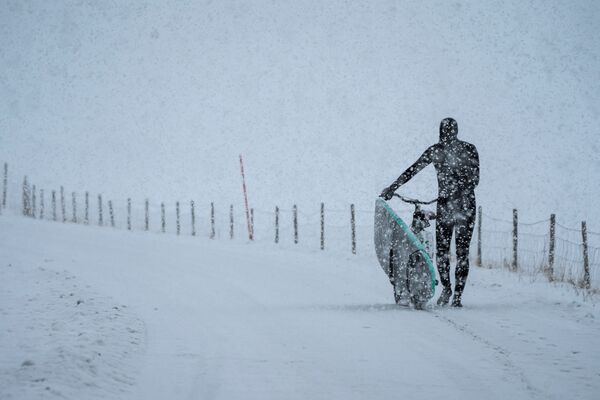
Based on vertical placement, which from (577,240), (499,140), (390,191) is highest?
(499,140)

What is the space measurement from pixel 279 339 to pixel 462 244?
11.1ft

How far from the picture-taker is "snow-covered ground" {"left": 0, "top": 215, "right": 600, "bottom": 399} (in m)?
3.97

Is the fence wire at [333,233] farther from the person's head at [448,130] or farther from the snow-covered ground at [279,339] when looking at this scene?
the person's head at [448,130]

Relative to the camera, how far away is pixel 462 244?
299 inches

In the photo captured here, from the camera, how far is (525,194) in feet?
239

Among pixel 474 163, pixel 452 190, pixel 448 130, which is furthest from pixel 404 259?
pixel 448 130

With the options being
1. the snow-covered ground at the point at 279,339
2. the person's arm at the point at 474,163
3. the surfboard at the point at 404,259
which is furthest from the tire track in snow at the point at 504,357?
the person's arm at the point at 474,163

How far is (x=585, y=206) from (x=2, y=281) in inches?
2380

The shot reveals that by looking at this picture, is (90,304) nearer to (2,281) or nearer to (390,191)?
(2,281)

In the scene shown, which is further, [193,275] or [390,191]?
[193,275]

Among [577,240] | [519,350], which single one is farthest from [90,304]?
[577,240]

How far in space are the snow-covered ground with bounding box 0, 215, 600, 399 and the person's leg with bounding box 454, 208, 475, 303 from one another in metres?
0.35

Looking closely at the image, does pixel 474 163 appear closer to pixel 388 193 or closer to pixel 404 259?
pixel 388 193

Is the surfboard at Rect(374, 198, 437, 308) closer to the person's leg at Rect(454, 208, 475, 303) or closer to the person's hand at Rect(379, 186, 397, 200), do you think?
the person's hand at Rect(379, 186, 397, 200)
